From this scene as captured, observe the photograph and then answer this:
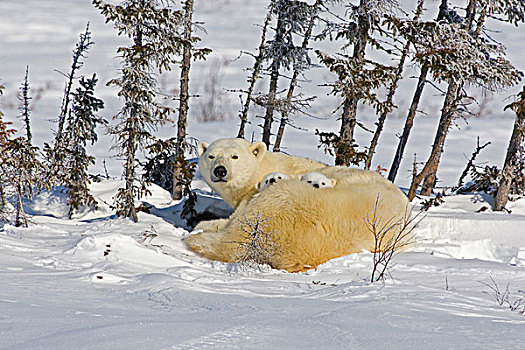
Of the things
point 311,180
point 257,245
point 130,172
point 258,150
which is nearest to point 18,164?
point 130,172

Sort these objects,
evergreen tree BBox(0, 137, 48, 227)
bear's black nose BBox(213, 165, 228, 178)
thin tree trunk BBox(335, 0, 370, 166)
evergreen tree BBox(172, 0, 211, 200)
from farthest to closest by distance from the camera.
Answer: thin tree trunk BBox(335, 0, 370, 166) → evergreen tree BBox(172, 0, 211, 200) → bear's black nose BBox(213, 165, 228, 178) → evergreen tree BBox(0, 137, 48, 227)

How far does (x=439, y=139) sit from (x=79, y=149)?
6046 mm

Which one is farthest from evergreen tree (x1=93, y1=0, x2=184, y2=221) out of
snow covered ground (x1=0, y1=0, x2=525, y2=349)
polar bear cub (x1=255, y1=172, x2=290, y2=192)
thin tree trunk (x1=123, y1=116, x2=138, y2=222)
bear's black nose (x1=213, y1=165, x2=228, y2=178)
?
polar bear cub (x1=255, y1=172, x2=290, y2=192)

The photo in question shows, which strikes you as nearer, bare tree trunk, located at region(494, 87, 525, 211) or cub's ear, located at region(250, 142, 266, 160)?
cub's ear, located at region(250, 142, 266, 160)

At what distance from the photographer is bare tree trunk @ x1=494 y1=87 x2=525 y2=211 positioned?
7.65 metres

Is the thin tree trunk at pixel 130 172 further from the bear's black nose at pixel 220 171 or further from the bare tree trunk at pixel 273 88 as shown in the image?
the bare tree trunk at pixel 273 88

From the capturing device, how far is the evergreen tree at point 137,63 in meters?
6.75

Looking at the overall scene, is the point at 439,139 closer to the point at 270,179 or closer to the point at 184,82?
the point at 270,179

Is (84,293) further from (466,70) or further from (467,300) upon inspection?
(466,70)

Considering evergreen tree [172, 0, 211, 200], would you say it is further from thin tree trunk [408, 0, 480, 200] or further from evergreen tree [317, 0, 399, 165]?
thin tree trunk [408, 0, 480, 200]

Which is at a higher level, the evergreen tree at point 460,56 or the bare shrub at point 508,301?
the evergreen tree at point 460,56

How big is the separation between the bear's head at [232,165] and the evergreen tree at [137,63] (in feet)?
2.96

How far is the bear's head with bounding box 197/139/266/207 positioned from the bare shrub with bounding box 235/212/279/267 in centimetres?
166

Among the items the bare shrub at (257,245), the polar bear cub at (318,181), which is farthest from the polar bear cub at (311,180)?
the bare shrub at (257,245)
